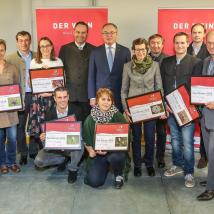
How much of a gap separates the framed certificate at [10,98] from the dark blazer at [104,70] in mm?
897

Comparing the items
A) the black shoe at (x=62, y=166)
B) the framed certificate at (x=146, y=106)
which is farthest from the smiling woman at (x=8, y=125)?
the framed certificate at (x=146, y=106)

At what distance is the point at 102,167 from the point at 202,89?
1431 mm

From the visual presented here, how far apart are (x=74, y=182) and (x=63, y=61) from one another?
159 centimetres

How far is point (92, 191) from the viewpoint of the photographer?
4.12 meters

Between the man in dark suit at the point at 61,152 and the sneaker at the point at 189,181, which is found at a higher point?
the man in dark suit at the point at 61,152

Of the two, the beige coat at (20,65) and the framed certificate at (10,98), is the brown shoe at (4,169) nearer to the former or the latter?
the framed certificate at (10,98)

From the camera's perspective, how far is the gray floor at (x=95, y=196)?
3.72 m

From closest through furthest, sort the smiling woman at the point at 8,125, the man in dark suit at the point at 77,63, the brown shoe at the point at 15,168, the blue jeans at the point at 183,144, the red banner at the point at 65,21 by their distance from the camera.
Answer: the blue jeans at the point at 183,144 < the smiling woman at the point at 8,125 < the brown shoe at the point at 15,168 < the man in dark suit at the point at 77,63 < the red banner at the point at 65,21

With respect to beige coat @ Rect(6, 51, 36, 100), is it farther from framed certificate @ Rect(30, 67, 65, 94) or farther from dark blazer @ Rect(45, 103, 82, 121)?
dark blazer @ Rect(45, 103, 82, 121)

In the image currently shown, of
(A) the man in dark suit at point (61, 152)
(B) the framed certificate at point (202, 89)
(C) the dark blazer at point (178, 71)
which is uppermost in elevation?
(C) the dark blazer at point (178, 71)

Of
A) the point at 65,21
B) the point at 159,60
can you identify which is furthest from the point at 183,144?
the point at 65,21

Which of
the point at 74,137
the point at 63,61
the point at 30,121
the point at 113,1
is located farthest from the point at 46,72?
the point at 113,1

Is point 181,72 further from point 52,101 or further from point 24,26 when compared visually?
point 24,26

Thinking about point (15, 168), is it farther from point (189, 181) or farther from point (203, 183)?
point (203, 183)
